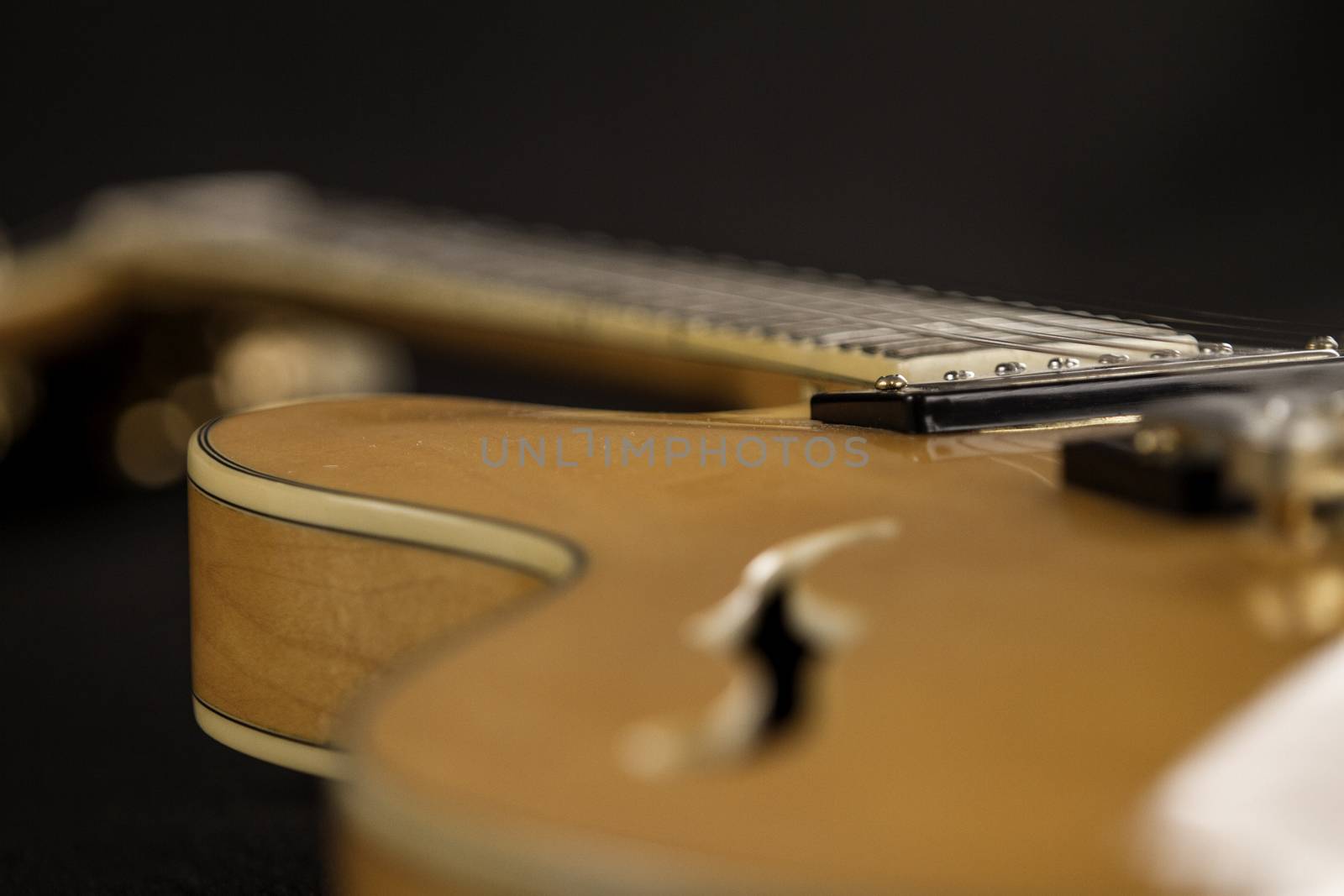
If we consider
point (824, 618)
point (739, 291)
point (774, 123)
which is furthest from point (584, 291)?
point (774, 123)

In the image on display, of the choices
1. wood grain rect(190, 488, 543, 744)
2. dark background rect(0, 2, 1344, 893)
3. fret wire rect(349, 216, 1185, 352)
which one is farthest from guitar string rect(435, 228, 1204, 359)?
dark background rect(0, 2, 1344, 893)

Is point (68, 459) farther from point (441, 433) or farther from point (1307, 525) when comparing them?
point (1307, 525)

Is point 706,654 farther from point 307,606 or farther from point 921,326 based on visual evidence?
point 921,326

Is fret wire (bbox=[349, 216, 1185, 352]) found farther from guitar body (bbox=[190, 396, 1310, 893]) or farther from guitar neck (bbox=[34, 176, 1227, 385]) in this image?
guitar body (bbox=[190, 396, 1310, 893])

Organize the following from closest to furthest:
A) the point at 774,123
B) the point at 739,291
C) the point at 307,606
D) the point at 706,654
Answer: the point at 706,654, the point at 307,606, the point at 739,291, the point at 774,123

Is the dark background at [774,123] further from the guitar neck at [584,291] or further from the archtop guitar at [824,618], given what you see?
the archtop guitar at [824,618]

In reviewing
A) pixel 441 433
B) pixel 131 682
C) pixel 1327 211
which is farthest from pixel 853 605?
pixel 1327 211
